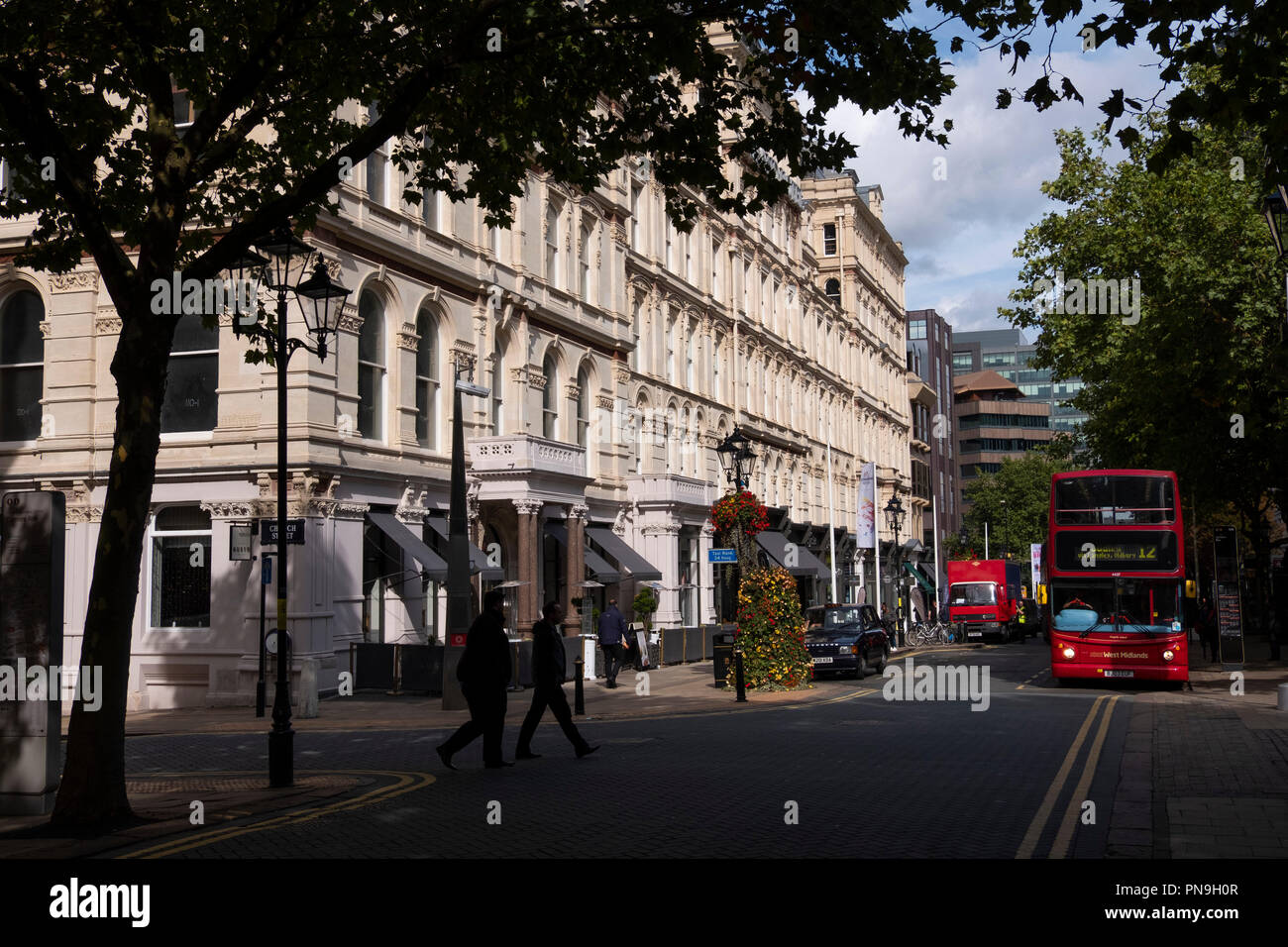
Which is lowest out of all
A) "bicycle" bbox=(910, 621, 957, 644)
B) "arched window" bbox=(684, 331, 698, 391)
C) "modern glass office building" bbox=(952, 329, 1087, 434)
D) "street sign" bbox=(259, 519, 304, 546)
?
"bicycle" bbox=(910, 621, 957, 644)

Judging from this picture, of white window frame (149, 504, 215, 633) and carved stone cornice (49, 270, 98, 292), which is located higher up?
carved stone cornice (49, 270, 98, 292)

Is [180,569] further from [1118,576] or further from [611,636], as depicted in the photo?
[1118,576]

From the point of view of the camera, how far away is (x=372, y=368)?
90.3 ft

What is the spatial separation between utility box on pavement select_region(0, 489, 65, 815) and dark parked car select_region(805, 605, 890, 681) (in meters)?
20.7

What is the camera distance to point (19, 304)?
2673 cm

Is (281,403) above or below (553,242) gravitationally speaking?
below

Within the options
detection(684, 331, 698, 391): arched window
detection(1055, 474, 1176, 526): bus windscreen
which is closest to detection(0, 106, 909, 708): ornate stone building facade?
detection(684, 331, 698, 391): arched window

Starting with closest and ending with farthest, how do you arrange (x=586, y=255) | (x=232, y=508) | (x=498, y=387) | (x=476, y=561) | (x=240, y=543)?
(x=240, y=543)
(x=232, y=508)
(x=476, y=561)
(x=498, y=387)
(x=586, y=255)

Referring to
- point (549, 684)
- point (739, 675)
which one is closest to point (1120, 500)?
point (739, 675)

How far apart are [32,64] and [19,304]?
1752 cm

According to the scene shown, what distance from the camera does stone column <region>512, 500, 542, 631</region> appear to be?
97.9 feet

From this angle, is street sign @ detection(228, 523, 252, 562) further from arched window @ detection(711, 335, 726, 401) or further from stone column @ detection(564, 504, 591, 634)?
arched window @ detection(711, 335, 726, 401)

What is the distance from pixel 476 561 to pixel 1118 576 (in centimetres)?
1355
